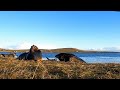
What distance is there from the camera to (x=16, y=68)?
4.96 meters
